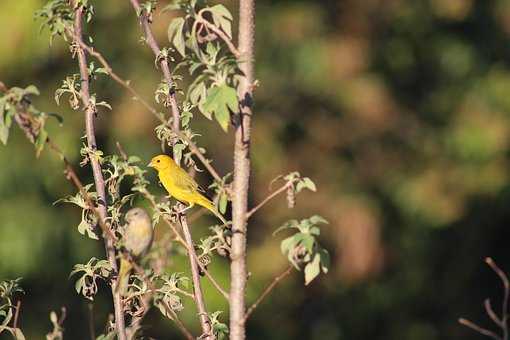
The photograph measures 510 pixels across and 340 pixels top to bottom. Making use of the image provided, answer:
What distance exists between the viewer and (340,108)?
1295 centimetres

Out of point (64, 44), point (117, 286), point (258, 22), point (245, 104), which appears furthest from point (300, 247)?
point (258, 22)

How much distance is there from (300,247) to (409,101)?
10.9 meters

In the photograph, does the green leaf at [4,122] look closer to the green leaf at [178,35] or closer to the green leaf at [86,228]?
the green leaf at [178,35]

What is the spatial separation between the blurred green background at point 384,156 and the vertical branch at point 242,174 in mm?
9255

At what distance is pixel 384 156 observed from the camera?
13.1 metres

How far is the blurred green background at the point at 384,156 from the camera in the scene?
1259 centimetres

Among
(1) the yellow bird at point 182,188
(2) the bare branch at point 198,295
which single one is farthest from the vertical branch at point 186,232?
(1) the yellow bird at point 182,188

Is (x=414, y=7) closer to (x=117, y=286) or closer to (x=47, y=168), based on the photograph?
(x=47, y=168)

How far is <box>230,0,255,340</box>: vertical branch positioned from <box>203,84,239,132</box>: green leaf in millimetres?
79

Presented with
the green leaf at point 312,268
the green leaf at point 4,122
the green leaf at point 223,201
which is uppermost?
the green leaf at point 4,122

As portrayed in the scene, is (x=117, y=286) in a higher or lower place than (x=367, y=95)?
lower

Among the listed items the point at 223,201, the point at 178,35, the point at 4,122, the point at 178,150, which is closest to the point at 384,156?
the point at 178,150

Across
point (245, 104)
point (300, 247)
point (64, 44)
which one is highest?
point (64, 44)

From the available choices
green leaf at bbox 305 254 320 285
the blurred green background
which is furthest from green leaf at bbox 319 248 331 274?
the blurred green background
